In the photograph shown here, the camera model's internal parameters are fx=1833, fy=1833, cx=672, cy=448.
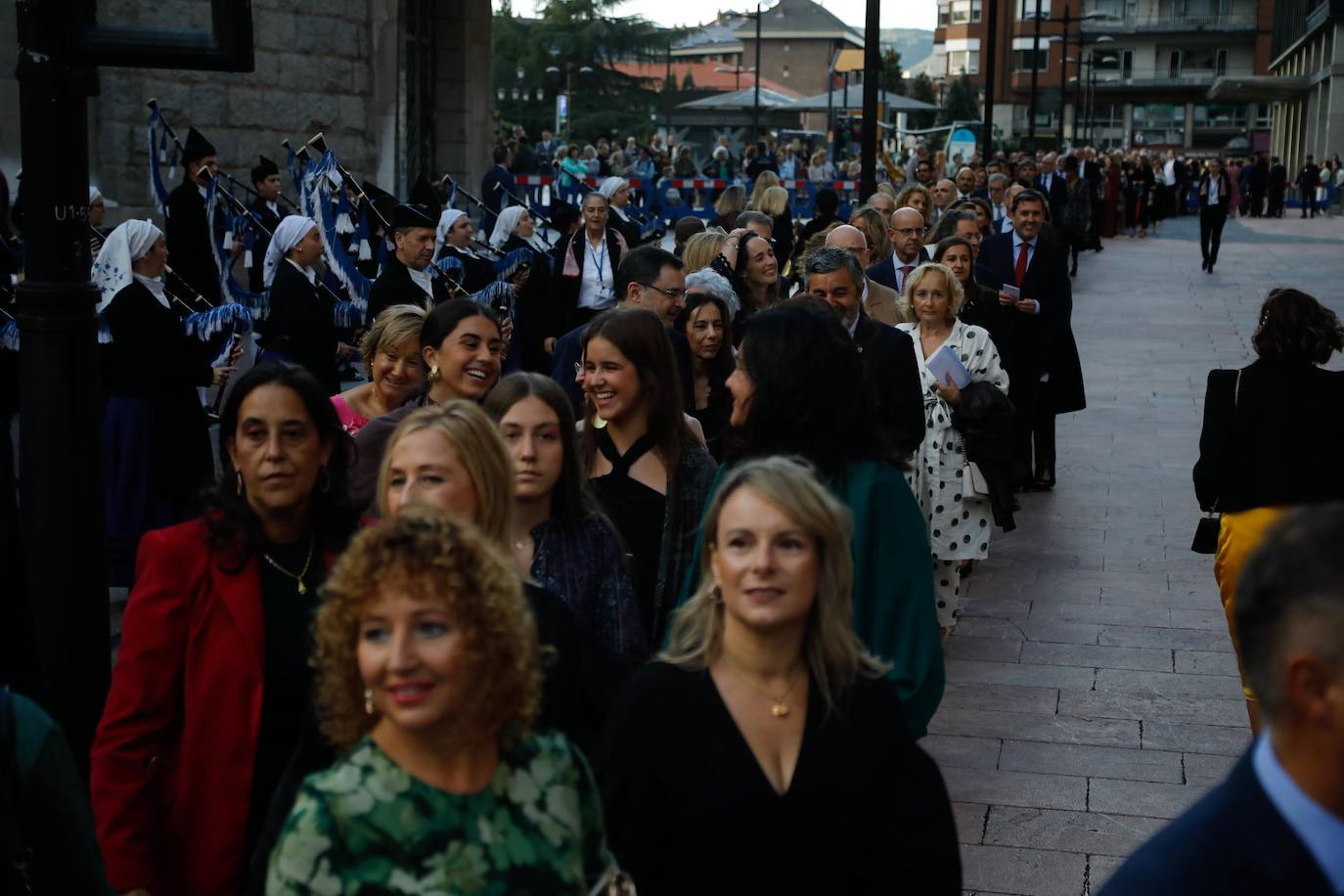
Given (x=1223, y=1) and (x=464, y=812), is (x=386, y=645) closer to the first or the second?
(x=464, y=812)

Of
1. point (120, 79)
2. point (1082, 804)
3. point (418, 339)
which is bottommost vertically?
point (1082, 804)

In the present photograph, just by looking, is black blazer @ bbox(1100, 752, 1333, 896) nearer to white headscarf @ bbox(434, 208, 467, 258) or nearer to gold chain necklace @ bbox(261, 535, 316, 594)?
gold chain necklace @ bbox(261, 535, 316, 594)

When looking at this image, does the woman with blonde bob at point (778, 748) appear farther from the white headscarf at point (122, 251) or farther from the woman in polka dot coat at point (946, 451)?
the white headscarf at point (122, 251)

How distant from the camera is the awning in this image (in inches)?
2672

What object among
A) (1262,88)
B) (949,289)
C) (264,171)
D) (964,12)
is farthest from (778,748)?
(964,12)

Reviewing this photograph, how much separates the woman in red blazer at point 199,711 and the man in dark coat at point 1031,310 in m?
8.37

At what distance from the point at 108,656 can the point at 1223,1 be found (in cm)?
11412

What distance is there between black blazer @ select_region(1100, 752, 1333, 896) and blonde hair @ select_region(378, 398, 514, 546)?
6.41 ft

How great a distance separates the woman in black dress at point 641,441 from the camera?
532 cm

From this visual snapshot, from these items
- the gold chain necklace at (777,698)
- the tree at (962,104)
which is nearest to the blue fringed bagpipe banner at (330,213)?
the gold chain necklace at (777,698)

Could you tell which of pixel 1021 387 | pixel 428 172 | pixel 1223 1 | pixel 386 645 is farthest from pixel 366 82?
pixel 1223 1

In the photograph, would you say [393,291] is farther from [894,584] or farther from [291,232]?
[894,584]

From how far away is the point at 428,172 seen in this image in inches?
906

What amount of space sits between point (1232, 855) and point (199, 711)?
2.29m
